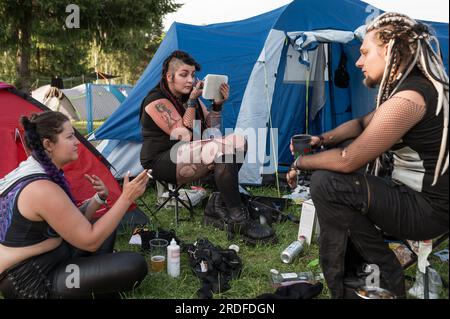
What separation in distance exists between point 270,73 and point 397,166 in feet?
9.13

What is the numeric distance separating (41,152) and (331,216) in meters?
1.34

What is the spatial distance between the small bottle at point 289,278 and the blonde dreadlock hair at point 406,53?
94 centimetres

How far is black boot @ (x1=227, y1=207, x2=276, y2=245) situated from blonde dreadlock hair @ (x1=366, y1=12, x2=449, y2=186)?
1.40 m

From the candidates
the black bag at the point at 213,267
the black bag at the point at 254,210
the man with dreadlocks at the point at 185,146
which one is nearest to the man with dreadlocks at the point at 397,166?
the black bag at the point at 213,267

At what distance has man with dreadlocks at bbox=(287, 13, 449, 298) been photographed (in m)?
1.67

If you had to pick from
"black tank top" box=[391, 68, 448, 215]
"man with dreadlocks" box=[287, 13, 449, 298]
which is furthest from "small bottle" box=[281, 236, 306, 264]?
"black tank top" box=[391, 68, 448, 215]

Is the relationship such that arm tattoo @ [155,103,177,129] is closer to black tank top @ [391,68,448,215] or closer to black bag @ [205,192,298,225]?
black bag @ [205,192,298,225]

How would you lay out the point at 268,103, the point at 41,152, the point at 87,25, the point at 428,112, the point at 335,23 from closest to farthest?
the point at 428,112 → the point at 41,152 → the point at 268,103 → the point at 335,23 → the point at 87,25

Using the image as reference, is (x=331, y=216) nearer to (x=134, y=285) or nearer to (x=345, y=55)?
(x=134, y=285)

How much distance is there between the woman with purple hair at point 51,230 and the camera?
68.1 inches

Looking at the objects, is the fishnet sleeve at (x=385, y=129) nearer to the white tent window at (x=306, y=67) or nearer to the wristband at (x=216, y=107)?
the wristband at (x=216, y=107)

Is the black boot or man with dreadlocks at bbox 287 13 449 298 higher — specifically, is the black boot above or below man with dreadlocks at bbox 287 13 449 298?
below

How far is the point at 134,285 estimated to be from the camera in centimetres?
207
